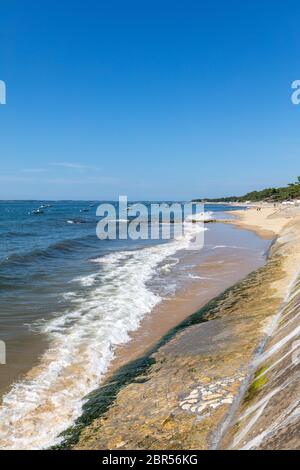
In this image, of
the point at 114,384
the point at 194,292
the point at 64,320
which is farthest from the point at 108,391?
the point at 194,292

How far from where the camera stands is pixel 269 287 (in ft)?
44.1

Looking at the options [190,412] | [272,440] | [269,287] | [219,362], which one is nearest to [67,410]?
[190,412]

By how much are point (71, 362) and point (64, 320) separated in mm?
3652

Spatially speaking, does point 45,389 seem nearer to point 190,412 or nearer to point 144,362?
point 144,362

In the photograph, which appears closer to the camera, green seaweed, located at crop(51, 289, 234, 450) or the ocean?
green seaweed, located at crop(51, 289, 234, 450)

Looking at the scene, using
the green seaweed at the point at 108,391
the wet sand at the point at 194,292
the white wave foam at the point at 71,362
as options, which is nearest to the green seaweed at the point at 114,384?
the green seaweed at the point at 108,391

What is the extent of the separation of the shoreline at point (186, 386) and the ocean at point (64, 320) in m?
1.02

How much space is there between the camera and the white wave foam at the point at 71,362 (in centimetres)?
663

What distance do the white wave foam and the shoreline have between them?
0.87 meters

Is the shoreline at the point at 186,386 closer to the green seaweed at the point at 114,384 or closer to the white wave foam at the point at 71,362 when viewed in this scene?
the green seaweed at the point at 114,384

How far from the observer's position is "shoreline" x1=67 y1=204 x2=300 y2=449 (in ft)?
17.8

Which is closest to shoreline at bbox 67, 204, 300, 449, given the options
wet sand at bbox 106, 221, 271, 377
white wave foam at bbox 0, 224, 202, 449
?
white wave foam at bbox 0, 224, 202, 449

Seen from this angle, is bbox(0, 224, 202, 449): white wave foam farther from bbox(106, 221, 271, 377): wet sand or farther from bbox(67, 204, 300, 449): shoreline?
bbox(67, 204, 300, 449): shoreline
